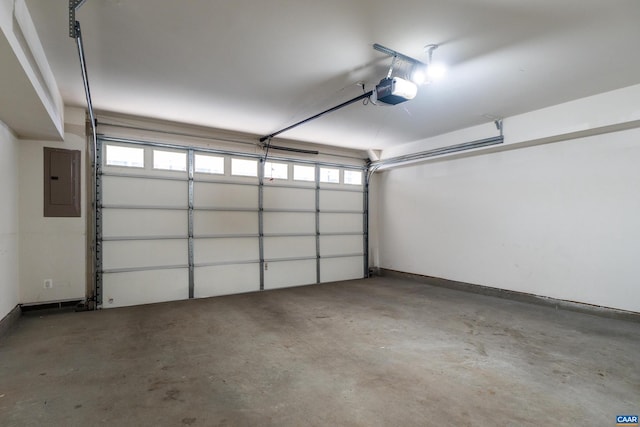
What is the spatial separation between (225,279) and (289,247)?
1.37 meters

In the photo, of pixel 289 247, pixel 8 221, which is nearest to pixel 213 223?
pixel 289 247

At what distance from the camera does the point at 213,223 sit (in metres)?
5.52

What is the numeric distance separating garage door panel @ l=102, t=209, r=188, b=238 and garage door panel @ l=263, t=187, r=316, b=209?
1.53 m

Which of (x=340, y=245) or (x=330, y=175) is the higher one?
(x=330, y=175)

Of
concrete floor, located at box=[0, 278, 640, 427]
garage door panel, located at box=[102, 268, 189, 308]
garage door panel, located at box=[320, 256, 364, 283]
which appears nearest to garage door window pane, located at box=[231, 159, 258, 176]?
garage door panel, located at box=[102, 268, 189, 308]

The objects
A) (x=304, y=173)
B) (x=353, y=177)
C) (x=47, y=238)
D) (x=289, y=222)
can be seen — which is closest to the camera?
(x=47, y=238)

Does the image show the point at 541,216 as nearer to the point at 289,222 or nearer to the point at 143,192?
the point at 289,222

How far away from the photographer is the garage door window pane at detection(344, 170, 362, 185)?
7.16 meters

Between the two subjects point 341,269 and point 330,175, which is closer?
point 330,175

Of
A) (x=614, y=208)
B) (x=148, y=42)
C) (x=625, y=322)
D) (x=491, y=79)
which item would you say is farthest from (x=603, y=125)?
(x=148, y=42)

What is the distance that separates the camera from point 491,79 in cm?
347

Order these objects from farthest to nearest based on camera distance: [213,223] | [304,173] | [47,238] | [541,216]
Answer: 1. [304,173]
2. [213,223]
3. [541,216]
4. [47,238]

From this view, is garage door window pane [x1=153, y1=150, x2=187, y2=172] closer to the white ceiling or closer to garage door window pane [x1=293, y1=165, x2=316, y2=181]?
the white ceiling

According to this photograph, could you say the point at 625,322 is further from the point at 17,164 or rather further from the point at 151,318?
the point at 17,164
